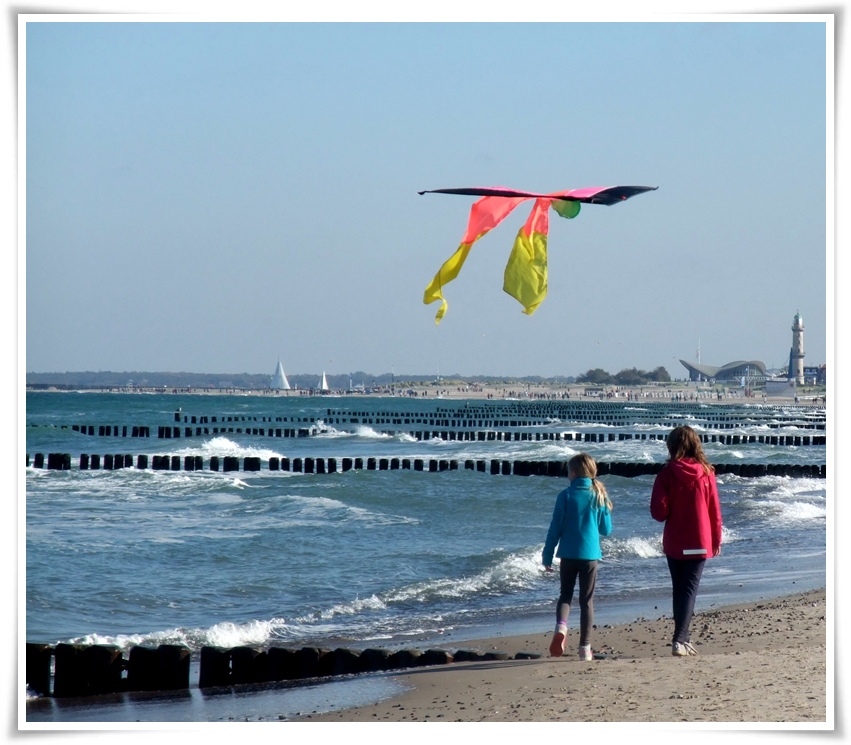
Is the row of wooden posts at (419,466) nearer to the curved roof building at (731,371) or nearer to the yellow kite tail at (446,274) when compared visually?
the yellow kite tail at (446,274)

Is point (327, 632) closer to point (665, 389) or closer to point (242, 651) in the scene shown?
point (242, 651)

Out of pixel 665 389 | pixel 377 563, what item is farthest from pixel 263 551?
pixel 665 389

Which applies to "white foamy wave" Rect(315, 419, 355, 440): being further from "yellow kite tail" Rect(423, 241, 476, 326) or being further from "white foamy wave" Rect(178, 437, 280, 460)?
"yellow kite tail" Rect(423, 241, 476, 326)

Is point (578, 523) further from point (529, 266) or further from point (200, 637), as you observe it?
point (200, 637)

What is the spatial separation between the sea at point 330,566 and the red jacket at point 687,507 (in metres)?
2.11

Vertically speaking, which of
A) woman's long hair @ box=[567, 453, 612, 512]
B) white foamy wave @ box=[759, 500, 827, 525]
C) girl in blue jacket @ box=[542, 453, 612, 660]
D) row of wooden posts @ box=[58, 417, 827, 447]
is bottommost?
row of wooden posts @ box=[58, 417, 827, 447]

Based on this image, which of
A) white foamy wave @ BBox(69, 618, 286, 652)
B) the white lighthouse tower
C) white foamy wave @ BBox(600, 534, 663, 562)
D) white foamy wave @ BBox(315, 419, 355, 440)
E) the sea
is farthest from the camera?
the white lighthouse tower

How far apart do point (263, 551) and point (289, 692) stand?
703cm

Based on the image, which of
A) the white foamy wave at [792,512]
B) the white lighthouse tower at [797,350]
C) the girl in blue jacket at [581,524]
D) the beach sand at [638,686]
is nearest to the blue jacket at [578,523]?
the girl in blue jacket at [581,524]

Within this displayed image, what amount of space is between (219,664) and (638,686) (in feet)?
10.2

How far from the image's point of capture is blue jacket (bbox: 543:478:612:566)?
260 inches

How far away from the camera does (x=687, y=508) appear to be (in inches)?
255

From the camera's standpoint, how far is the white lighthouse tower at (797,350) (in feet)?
475

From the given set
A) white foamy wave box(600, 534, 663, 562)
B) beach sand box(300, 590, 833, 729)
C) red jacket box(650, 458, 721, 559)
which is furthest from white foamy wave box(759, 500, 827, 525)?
red jacket box(650, 458, 721, 559)
